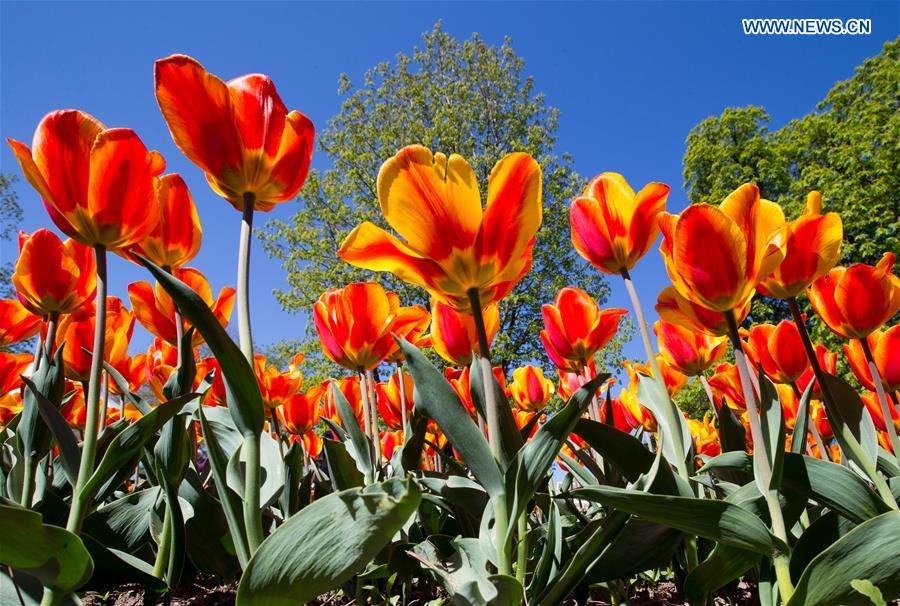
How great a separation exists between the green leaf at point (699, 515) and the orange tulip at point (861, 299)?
31.5 inches

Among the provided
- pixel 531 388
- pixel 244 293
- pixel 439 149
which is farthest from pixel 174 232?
pixel 439 149

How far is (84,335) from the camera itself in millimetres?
1362

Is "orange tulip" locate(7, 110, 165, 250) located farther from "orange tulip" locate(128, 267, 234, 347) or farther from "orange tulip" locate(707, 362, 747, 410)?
"orange tulip" locate(707, 362, 747, 410)

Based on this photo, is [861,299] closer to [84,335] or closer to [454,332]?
[454,332]

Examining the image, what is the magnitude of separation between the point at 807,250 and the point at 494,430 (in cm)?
67

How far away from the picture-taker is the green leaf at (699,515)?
0.60m

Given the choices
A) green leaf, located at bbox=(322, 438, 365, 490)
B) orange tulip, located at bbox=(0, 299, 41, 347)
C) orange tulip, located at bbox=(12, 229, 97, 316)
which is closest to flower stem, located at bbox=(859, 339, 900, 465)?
green leaf, located at bbox=(322, 438, 365, 490)

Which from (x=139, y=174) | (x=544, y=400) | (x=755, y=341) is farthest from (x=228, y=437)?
(x=544, y=400)

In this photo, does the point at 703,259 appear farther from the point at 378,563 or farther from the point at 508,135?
the point at 508,135

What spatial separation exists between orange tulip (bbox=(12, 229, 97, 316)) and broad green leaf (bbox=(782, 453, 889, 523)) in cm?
127

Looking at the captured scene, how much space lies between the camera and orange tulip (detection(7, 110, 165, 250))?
0.77m

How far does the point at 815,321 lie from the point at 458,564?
47.6 feet

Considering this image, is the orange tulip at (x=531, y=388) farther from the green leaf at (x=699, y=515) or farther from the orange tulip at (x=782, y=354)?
the green leaf at (x=699, y=515)

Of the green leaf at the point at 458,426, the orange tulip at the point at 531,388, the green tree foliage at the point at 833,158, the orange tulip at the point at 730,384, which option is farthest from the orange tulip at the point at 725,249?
the green tree foliage at the point at 833,158
